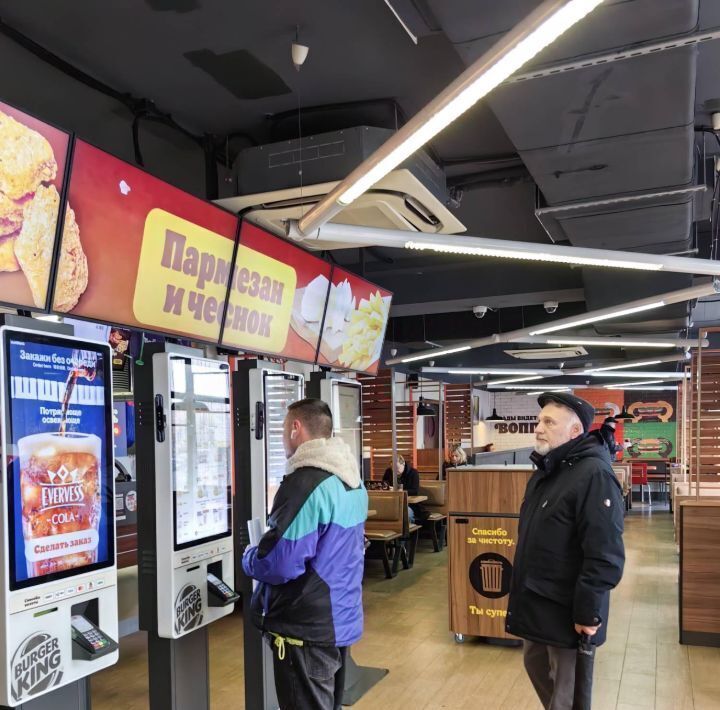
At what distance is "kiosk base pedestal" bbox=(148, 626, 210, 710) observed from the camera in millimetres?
3715

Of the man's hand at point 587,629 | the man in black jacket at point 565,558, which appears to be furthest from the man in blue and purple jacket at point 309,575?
the man's hand at point 587,629

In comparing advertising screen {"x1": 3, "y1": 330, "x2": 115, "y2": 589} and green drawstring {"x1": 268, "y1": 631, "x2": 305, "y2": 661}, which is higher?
advertising screen {"x1": 3, "y1": 330, "x2": 115, "y2": 589}

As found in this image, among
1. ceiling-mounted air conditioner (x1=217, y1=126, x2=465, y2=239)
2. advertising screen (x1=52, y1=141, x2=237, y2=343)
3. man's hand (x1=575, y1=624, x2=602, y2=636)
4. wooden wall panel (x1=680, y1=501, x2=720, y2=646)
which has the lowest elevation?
wooden wall panel (x1=680, y1=501, x2=720, y2=646)

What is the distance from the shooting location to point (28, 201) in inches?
127

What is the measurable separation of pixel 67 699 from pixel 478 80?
2740 millimetres

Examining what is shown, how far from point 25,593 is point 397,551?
738 centimetres

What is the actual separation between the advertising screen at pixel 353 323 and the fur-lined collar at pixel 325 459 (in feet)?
8.33

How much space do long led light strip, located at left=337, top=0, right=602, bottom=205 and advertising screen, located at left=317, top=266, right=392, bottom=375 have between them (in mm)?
2833

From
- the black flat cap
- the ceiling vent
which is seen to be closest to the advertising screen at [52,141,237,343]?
the black flat cap

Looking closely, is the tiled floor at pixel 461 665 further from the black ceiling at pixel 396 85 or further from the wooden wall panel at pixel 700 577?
the black ceiling at pixel 396 85

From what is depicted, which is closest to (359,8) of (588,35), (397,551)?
(588,35)

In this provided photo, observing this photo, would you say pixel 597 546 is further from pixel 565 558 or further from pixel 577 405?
pixel 577 405

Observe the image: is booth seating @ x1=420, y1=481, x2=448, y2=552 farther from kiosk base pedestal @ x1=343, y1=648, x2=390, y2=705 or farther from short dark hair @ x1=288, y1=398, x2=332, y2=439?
short dark hair @ x1=288, y1=398, x2=332, y2=439

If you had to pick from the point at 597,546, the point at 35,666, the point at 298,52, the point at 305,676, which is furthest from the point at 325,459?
the point at 298,52
